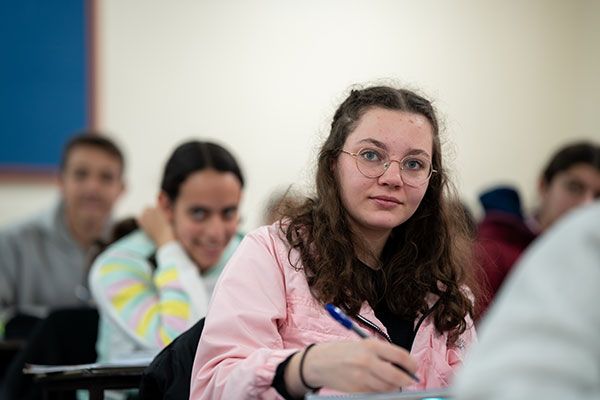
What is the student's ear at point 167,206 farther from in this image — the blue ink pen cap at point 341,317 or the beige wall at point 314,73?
the beige wall at point 314,73

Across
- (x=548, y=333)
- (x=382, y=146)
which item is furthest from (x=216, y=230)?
(x=548, y=333)

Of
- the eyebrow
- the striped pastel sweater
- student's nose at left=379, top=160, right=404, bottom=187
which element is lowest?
the striped pastel sweater

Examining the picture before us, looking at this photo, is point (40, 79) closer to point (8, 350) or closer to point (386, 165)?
point (8, 350)

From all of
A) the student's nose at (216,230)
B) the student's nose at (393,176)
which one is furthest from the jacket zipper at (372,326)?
the student's nose at (216,230)

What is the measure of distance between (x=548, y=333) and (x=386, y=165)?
87 cm

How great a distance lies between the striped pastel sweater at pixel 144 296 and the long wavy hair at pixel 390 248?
657 mm

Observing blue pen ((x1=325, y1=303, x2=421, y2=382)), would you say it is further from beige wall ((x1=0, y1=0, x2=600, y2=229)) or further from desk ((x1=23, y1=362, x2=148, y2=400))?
beige wall ((x1=0, y1=0, x2=600, y2=229))

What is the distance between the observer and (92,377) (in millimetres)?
1598

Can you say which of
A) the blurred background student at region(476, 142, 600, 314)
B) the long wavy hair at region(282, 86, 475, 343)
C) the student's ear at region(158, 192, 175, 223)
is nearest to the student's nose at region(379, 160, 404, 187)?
the long wavy hair at region(282, 86, 475, 343)

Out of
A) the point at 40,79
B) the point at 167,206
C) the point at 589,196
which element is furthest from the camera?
the point at 40,79

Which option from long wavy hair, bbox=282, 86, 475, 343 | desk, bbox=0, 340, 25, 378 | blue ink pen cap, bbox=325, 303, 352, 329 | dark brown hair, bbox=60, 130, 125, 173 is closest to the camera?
blue ink pen cap, bbox=325, 303, 352, 329

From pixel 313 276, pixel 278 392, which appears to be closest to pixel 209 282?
pixel 313 276

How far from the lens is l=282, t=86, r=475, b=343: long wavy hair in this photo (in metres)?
1.50

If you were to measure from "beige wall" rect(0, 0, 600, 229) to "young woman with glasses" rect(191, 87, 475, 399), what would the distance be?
2460 mm
